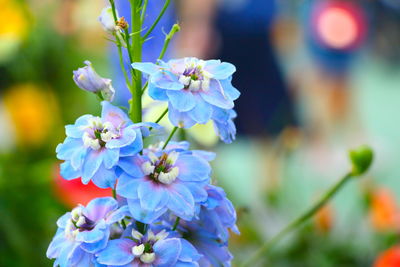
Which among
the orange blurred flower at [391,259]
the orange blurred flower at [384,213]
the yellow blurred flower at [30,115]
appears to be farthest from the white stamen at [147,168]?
the yellow blurred flower at [30,115]

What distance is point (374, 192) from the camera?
97 centimetres

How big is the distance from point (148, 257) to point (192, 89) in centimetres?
9

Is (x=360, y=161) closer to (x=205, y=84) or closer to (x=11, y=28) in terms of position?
(x=205, y=84)

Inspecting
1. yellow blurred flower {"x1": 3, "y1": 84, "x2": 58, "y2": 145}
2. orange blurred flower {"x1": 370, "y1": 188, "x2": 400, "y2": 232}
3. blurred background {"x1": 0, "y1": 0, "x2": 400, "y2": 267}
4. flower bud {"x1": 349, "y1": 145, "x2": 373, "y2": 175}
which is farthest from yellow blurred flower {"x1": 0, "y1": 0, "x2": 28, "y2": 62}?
flower bud {"x1": 349, "y1": 145, "x2": 373, "y2": 175}

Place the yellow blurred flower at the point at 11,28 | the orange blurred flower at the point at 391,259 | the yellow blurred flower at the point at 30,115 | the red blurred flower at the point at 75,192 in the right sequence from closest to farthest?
the orange blurred flower at the point at 391,259, the red blurred flower at the point at 75,192, the yellow blurred flower at the point at 11,28, the yellow blurred flower at the point at 30,115

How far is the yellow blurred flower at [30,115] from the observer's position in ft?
→ 4.16

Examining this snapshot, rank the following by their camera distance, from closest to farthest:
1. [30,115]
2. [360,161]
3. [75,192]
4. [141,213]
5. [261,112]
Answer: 1. [141,213]
2. [360,161]
3. [75,192]
4. [30,115]
5. [261,112]

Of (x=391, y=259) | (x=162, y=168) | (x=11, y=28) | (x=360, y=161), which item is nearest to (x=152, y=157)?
(x=162, y=168)

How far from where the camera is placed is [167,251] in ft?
1.25

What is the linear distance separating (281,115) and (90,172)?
5.31 ft

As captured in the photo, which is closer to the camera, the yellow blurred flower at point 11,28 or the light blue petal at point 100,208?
the light blue petal at point 100,208

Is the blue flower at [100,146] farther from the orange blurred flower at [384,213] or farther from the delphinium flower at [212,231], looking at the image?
the orange blurred flower at [384,213]

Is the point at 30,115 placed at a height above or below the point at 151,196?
below

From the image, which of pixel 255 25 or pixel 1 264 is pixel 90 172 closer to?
pixel 1 264
